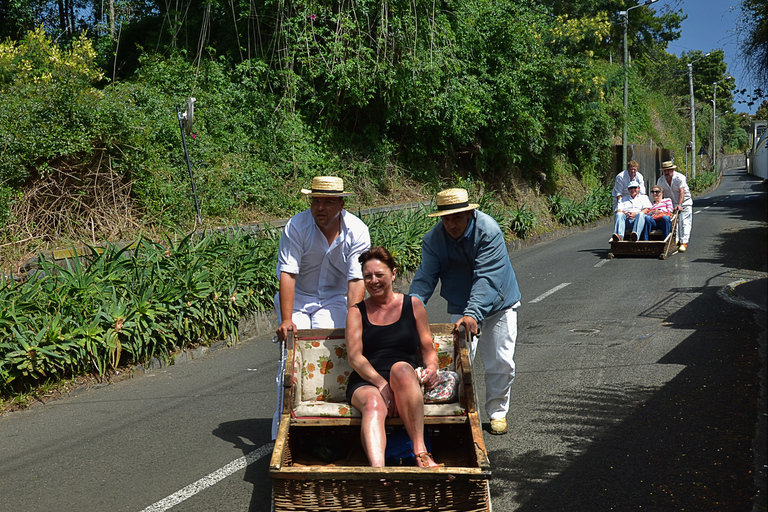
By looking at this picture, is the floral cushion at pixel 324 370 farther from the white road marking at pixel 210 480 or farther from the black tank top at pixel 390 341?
the white road marking at pixel 210 480

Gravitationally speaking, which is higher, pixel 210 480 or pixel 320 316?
pixel 320 316

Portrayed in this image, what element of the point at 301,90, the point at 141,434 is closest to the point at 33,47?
the point at 301,90

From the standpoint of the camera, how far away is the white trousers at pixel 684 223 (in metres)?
14.8

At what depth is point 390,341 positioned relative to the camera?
4.63 meters

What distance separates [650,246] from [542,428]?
10070mm

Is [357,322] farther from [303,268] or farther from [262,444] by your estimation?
[262,444]

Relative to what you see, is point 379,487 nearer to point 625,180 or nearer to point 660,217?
point 660,217

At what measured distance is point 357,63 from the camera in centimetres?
1708

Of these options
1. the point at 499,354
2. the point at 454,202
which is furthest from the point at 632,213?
the point at 454,202

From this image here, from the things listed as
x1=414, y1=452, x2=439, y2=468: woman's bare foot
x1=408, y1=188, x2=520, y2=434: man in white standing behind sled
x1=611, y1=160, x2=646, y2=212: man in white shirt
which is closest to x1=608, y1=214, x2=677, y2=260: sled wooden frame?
x1=611, y1=160, x2=646, y2=212: man in white shirt

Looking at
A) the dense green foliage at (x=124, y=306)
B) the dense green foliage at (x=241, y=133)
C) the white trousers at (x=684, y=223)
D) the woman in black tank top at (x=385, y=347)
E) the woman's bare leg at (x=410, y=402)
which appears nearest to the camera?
the woman's bare leg at (x=410, y=402)

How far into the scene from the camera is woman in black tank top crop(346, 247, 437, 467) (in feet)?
14.0

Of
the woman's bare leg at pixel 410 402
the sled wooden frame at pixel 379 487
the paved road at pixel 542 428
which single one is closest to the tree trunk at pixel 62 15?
the paved road at pixel 542 428

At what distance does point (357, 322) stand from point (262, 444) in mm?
1415
